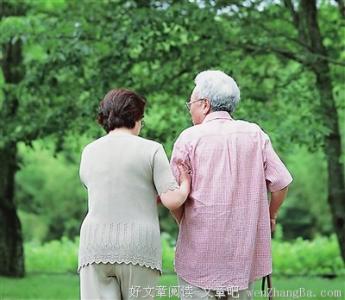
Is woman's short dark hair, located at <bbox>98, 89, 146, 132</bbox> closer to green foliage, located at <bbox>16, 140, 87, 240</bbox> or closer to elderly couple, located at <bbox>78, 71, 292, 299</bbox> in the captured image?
elderly couple, located at <bbox>78, 71, 292, 299</bbox>

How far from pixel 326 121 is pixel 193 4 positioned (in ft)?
6.43

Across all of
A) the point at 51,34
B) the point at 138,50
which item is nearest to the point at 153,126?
the point at 138,50

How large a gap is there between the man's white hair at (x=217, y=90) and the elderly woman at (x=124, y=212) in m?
0.33

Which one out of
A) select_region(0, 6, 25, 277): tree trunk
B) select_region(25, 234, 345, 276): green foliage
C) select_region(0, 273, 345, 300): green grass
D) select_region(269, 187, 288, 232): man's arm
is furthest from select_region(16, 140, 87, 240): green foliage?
select_region(269, 187, 288, 232): man's arm

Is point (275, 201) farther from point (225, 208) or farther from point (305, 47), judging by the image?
point (305, 47)

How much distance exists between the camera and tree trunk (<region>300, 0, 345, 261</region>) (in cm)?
970

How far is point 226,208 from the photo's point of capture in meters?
3.67

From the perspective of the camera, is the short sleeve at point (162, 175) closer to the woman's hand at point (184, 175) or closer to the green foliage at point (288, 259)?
the woman's hand at point (184, 175)

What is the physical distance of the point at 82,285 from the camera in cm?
372

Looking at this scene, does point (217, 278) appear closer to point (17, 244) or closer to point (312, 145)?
point (312, 145)

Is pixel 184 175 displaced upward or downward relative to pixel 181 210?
upward

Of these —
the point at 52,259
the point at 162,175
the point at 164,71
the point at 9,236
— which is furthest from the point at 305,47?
the point at 52,259

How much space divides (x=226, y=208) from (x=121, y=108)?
65 cm

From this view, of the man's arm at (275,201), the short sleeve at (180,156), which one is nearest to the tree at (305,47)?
the man's arm at (275,201)
